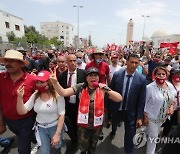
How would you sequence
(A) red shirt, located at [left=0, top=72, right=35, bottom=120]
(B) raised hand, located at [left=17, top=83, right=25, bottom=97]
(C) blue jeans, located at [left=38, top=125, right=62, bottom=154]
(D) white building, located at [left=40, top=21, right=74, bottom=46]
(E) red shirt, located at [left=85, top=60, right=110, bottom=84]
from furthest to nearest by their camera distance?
(D) white building, located at [left=40, top=21, right=74, bottom=46] → (E) red shirt, located at [left=85, top=60, right=110, bottom=84] → (C) blue jeans, located at [left=38, top=125, right=62, bottom=154] → (A) red shirt, located at [left=0, top=72, right=35, bottom=120] → (B) raised hand, located at [left=17, top=83, right=25, bottom=97]

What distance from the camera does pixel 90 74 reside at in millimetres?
2842

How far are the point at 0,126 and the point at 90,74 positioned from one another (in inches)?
63.1

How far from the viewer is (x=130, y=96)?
3.38 metres

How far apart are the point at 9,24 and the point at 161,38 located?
2567 inches

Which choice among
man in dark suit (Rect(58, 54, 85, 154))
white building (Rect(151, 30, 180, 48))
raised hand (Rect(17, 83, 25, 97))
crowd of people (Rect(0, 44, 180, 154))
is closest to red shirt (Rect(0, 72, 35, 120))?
crowd of people (Rect(0, 44, 180, 154))

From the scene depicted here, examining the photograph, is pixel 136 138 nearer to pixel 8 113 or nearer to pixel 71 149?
pixel 71 149

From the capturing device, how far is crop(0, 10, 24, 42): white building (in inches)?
1789

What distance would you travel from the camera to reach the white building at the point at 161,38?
75.6 metres

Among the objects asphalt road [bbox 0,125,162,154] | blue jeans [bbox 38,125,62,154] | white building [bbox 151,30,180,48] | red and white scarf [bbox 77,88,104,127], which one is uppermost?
white building [bbox 151,30,180,48]

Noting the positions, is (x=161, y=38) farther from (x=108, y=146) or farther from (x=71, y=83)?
(x=71, y=83)

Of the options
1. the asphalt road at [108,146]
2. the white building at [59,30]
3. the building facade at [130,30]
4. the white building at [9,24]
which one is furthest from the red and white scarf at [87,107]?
the white building at [59,30]

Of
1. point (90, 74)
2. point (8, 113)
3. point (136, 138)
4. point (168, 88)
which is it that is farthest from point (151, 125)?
point (8, 113)

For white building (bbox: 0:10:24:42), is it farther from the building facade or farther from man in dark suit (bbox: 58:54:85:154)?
the building facade

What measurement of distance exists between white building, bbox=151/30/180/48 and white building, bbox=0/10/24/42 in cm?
5742
